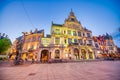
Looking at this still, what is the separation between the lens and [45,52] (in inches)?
645

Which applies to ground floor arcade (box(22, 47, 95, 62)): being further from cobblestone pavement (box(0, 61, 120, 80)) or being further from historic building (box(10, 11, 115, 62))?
cobblestone pavement (box(0, 61, 120, 80))

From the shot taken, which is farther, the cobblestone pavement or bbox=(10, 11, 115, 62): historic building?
bbox=(10, 11, 115, 62): historic building

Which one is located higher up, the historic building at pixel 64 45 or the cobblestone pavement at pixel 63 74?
the historic building at pixel 64 45

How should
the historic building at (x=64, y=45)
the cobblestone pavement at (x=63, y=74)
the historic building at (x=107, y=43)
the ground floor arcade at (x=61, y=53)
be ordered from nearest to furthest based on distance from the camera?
the cobblestone pavement at (x=63, y=74) → the historic building at (x=107, y=43) → the ground floor arcade at (x=61, y=53) → the historic building at (x=64, y=45)

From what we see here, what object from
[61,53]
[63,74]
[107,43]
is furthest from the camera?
[61,53]

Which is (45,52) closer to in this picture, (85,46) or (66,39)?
(66,39)

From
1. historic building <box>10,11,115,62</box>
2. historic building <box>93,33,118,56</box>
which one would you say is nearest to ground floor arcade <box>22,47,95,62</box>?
historic building <box>10,11,115,62</box>

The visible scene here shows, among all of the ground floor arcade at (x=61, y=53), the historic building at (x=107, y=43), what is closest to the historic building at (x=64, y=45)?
the ground floor arcade at (x=61, y=53)

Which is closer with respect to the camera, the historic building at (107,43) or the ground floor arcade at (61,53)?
the historic building at (107,43)

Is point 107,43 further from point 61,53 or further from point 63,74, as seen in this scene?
point 61,53

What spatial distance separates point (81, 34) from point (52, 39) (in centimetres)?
722

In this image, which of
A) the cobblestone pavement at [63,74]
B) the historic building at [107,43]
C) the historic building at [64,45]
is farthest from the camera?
the historic building at [64,45]

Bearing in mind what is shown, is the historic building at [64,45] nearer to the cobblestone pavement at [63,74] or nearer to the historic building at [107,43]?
the cobblestone pavement at [63,74]

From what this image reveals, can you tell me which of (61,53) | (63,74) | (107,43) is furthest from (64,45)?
(63,74)
